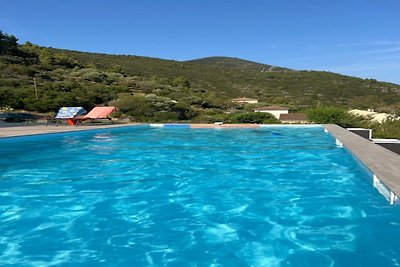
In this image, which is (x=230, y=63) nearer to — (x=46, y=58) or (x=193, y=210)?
(x=46, y=58)

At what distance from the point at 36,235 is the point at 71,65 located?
4240 cm

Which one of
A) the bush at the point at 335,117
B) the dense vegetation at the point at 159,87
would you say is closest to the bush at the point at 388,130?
the bush at the point at 335,117

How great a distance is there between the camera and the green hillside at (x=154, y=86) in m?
23.7

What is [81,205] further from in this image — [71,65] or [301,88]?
[301,88]

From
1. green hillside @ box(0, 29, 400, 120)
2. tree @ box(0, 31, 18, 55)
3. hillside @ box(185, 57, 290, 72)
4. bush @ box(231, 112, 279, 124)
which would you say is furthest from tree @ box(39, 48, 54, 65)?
hillside @ box(185, 57, 290, 72)

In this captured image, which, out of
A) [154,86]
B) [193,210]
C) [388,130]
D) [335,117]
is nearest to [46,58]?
[154,86]

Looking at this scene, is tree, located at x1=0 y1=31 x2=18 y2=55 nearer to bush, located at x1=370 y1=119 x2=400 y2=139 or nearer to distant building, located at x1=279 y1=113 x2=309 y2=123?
distant building, located at x1=279 y1=113 x2=309 y2=123

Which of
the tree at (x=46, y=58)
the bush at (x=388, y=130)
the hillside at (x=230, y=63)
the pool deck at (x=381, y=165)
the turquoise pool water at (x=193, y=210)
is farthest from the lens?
the hillside at (x=230, y=63)

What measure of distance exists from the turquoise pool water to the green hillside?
13.9 metres

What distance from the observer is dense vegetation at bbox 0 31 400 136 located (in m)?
23.0

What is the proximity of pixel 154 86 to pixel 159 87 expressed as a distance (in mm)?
490

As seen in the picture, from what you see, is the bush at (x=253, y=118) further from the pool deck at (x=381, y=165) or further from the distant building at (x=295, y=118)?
the pool deck at (x=381, y=165)

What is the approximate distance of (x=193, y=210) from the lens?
5418mm

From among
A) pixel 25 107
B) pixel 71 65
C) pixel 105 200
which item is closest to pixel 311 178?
pixel 105 200
